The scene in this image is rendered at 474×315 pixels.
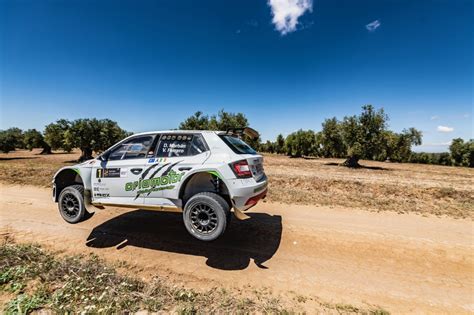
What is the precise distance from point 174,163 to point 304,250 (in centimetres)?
337

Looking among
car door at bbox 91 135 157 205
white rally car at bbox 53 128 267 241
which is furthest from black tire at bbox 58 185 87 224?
car door at bbox 91 135 157 205

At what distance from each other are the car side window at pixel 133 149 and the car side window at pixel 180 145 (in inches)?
13.8

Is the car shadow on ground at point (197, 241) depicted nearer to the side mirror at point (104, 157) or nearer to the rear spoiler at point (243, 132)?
the side mirror at point (104, 157)

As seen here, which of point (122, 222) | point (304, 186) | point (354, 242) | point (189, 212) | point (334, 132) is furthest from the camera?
point (334, 132)

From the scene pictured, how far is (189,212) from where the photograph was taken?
13.5 ft

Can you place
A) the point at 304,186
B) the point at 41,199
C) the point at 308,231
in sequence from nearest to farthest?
the point at 308,231, the point at 41,199, the point at 304,186

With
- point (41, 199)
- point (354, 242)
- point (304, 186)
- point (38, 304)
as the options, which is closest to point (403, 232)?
point (354, 242)

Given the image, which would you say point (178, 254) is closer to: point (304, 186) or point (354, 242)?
point (354, 242)

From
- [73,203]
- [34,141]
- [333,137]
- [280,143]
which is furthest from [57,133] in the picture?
[280,143]

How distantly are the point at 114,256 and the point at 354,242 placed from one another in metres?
5.35

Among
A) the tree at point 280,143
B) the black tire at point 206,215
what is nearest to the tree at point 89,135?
the black tire at point 206,215

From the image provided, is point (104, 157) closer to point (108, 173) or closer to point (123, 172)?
point (108, 173)

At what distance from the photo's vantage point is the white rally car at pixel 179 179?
4035 millimetres

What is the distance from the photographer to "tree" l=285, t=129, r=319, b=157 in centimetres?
4674
